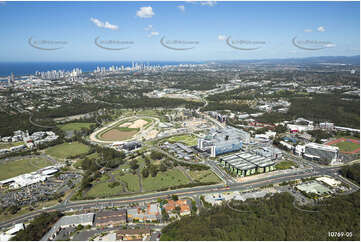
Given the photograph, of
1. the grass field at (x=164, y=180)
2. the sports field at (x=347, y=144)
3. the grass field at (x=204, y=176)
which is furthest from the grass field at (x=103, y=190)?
the sports field at (x=347, y=144)

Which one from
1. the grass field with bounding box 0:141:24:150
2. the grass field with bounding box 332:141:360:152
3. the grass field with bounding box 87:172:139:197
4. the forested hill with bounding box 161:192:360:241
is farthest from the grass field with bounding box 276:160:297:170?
the grass field with bounding box 0:141:24:150

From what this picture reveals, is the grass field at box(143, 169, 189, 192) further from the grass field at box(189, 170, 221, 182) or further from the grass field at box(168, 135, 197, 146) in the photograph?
the grass field at box(168, 135, 197, 146)

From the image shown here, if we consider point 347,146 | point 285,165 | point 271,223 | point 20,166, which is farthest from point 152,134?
→ point 347,146

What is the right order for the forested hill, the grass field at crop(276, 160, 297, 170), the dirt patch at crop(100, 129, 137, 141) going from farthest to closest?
the dirt patch at crop(100, 129, 137, 141) < the grass field at crop(276, 160, 297, 170) < the forested hill

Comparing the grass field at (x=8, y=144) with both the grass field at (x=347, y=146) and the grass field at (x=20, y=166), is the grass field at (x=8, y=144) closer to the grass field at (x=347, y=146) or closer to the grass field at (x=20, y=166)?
the grass field at (x=20, y=166)

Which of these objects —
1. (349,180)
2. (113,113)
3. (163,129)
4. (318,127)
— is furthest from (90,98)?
(349,180)

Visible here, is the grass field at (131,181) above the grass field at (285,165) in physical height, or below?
below

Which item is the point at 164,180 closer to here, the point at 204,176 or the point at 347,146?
the point at 204,176
